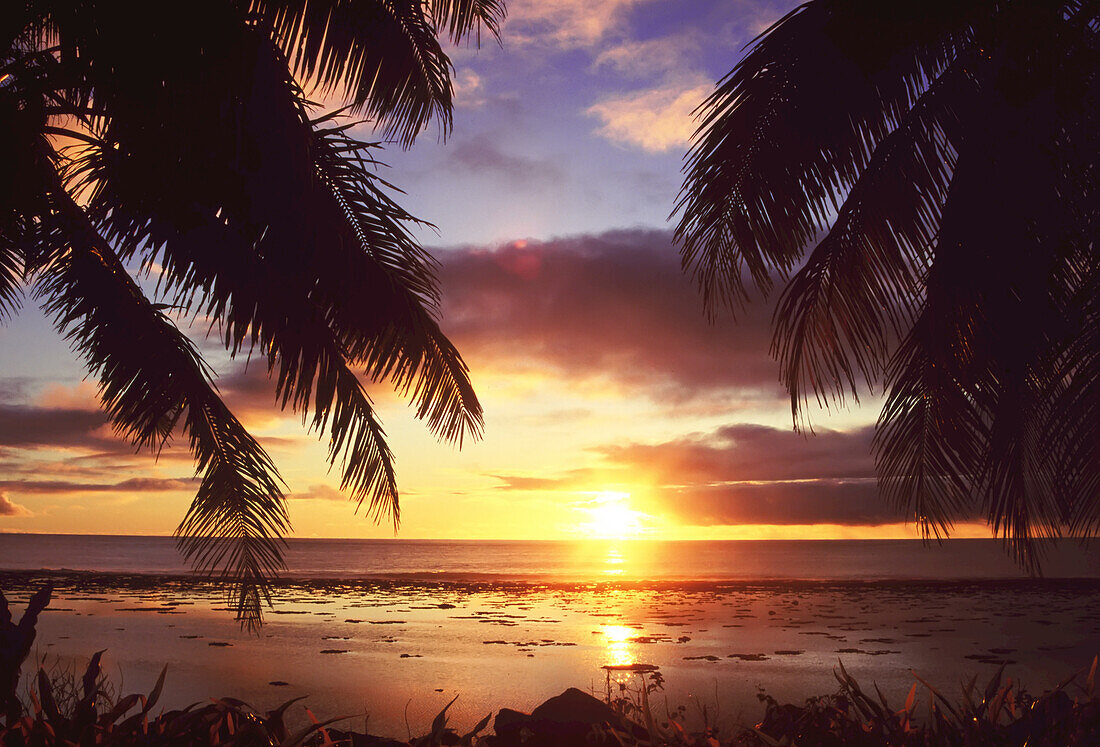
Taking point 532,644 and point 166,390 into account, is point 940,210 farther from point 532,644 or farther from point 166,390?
point 532,644

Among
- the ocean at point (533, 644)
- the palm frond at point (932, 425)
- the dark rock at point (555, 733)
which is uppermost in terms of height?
the palm frond at point (932, 425)

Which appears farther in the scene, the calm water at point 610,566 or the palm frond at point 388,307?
the calm water at point 610,566

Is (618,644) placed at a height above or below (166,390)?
below

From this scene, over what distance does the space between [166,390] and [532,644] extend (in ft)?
32.1

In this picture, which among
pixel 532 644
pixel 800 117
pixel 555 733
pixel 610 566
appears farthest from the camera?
pixel 610 566

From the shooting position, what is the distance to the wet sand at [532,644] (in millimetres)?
10320

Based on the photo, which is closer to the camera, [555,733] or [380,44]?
[555,733]

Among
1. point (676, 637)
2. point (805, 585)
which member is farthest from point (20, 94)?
point (805, 585)

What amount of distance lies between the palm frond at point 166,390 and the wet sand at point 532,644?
2696mm

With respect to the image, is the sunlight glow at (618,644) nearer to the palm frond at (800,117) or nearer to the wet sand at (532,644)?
the wet sand at (532,644)

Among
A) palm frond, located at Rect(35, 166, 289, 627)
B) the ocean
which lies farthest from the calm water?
palm frond, located at Rect(35, 166, 289, 627)

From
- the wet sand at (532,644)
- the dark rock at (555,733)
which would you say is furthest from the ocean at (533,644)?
the dark rock at (555,733)

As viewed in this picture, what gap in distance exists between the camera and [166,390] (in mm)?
6738

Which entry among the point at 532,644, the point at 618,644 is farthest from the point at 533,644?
the point at 618,644
